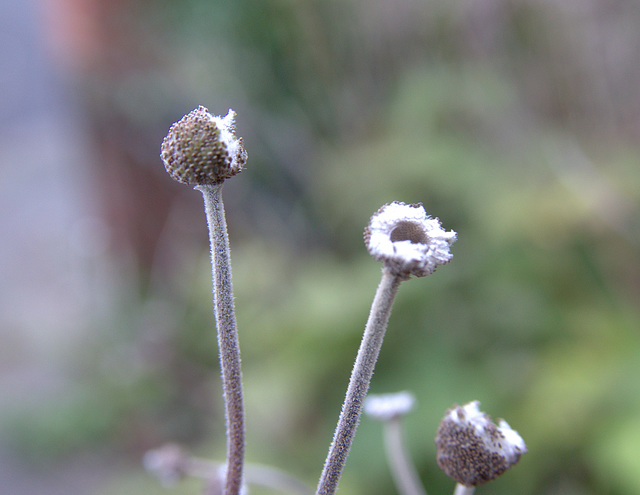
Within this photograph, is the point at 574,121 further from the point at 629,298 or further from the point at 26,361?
the point at 26,361

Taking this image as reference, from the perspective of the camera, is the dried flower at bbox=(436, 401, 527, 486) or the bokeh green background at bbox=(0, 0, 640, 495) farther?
the bokeh green background at bbox=(0, 0, 640, 495)

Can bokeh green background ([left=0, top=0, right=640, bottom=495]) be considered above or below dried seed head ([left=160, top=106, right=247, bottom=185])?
above

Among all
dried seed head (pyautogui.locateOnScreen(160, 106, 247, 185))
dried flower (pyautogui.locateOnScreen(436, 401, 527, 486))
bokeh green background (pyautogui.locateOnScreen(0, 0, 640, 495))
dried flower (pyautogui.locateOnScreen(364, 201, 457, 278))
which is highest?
bokeh green background (pyautogui.locateOnScreen(0, 0, 640, 495))

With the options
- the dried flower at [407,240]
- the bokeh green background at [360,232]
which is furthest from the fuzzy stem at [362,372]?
the bokeh green background at [360,232]

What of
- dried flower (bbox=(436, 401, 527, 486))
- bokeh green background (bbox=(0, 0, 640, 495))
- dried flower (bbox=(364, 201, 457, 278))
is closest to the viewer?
dried flower (bbox=(364, 201, 457, 278))


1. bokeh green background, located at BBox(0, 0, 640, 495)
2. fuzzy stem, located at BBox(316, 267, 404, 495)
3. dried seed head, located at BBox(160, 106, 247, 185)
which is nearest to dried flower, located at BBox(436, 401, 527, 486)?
fuzzy stem, located at BBox(316, 267, 404, 495)

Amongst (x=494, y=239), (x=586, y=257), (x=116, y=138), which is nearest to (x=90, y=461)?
(x=116, y=138)

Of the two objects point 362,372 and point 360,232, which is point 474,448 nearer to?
point 362,372

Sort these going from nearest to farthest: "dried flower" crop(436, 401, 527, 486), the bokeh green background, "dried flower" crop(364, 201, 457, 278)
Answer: "dried flower" crop(364, 201, 457, 278) → "dried flower" crop(436, 401, 527, 486) → the bokeh green background

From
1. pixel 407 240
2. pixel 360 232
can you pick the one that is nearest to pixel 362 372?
pixel 407 240

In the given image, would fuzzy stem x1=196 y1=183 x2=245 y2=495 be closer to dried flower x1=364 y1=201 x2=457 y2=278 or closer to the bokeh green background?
dried flower x1=364 y1=201 x2=457 y2=278
